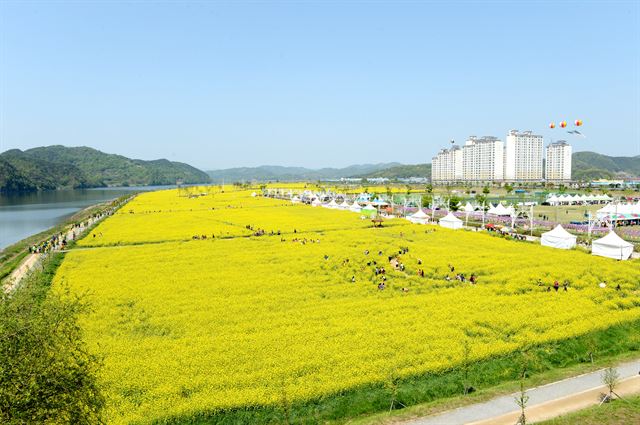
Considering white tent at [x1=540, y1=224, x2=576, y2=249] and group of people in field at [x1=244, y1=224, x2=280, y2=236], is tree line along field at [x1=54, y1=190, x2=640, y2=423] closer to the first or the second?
white tent at [x1=540, y1=224, x2=576, y2=249]

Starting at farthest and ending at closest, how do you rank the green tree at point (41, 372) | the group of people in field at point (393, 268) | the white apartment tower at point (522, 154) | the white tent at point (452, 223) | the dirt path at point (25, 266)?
the white apartment tower at point (522, 154) → the white tent at point (452, 223) → the dirt path at point (25, 266) → the group of people in field at point (393, 268) → the green tree at point (41, 372)

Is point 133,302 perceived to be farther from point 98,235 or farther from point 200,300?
point 98,235

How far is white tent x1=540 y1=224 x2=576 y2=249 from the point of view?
137ft

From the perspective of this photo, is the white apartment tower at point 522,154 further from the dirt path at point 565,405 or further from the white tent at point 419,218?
the dirt path at point 565,405

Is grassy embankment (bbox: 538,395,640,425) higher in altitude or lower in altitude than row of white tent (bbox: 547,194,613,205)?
lower

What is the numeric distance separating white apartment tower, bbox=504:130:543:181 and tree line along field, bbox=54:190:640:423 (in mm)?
169458

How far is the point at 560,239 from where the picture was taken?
42156 millimetres

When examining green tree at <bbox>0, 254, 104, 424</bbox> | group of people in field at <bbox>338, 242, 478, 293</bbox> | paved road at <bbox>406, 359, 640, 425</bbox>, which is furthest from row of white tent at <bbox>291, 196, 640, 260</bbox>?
green tree at <bbox>0, 254, 104, 424</bbox>

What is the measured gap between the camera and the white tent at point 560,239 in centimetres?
4179

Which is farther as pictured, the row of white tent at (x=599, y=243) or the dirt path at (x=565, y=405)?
the row of white tent at (x=599, y=243)

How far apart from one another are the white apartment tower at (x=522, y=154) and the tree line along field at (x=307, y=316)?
556 ft

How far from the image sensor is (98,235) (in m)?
54.8

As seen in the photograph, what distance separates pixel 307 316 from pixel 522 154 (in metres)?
199

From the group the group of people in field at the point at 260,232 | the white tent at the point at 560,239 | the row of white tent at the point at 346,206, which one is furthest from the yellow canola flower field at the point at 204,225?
the white tent at the point at 560,239
